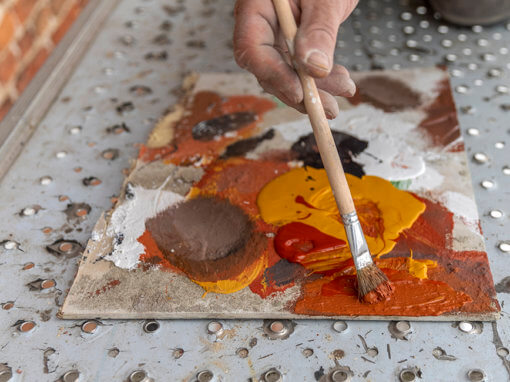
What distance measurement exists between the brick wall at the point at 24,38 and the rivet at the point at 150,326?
87cm

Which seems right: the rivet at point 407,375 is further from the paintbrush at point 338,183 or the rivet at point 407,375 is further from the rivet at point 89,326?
the rivet at point 89,326

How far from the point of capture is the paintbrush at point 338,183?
0.85 m

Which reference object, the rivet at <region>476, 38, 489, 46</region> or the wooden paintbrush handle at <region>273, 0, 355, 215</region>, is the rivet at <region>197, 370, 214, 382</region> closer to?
the wooden paintbrush handle at <region>273, 0, 355, 215</region>

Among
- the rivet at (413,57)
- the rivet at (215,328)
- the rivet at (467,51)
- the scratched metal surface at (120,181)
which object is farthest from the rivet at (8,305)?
the rivet at (467,51)

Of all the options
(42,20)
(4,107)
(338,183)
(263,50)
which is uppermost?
(263,50)

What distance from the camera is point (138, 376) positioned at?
80 cm

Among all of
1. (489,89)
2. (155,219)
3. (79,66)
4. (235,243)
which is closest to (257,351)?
(235,243)

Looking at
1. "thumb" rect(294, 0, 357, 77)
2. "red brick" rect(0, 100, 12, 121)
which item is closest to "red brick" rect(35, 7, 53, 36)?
"red brick" rect(0, 100, 12, 121)

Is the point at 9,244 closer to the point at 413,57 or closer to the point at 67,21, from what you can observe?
the point at 67,21

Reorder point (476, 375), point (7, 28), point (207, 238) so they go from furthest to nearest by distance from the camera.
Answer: point (7, 28) → point (207, 238) → point (476, 375)

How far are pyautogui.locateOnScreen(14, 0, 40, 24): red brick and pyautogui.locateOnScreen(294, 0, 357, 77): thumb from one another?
99 centimetres

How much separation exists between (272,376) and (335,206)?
0.38 metres

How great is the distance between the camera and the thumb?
0.81m

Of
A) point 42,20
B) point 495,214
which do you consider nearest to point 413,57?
point 495,214
